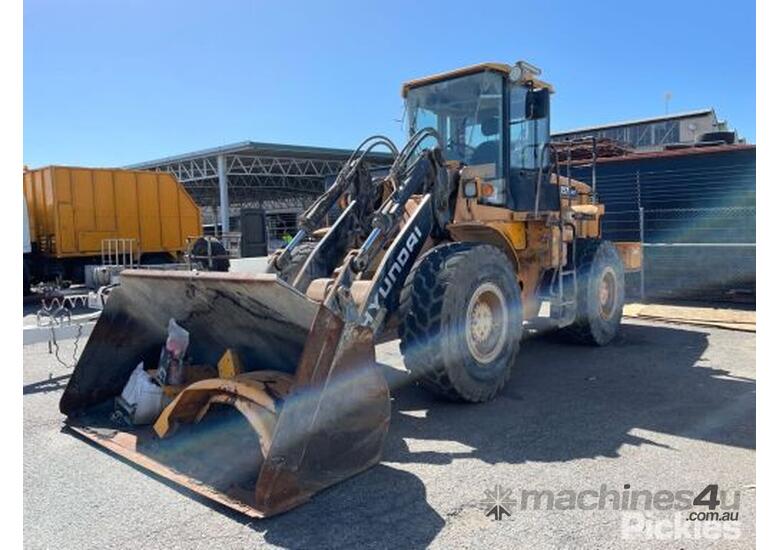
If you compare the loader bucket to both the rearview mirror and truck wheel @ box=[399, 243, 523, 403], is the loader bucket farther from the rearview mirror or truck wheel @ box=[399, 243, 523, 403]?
the rearview mirror

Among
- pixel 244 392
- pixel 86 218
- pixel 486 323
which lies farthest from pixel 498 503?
pixel 86 218

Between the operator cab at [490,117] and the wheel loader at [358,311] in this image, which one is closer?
the wheel loader at [358,311]

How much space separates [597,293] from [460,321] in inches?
132

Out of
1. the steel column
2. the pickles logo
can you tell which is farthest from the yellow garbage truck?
the pickles logo

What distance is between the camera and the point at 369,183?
6098mm

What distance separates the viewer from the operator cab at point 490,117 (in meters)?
6.27

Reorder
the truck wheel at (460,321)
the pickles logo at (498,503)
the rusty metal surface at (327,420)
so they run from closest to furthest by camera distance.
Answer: the rusty metal surface at (327,420) → the pickles logo at (498,503) → the truck wheel at (460,321)

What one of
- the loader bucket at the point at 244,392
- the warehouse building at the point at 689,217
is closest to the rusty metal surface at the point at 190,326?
the loader bucket at the point at 244,392

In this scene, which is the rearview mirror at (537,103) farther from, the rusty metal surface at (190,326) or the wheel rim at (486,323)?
the rusty metal surface at (190,326)

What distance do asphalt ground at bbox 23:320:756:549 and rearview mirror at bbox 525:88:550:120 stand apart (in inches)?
107

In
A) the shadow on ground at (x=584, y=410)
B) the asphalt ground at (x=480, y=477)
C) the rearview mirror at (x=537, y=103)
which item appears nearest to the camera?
the asphalt ground at (x=480, y=477)

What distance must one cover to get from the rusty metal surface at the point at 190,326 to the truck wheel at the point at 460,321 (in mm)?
1111

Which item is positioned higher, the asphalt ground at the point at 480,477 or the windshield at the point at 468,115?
the windshield at the point at 468,115

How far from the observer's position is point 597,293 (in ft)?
24.8
